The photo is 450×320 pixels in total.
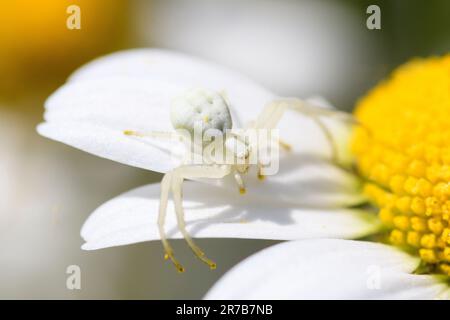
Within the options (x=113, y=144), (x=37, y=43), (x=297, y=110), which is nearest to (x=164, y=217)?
(x=113, y=144)

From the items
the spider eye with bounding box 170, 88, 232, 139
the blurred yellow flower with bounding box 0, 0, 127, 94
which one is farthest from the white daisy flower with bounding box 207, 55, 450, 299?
the blurred yellow flower with bounding box 0, 0, 127, 94

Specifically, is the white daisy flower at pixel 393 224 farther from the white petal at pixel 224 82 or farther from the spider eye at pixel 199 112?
the spider eye at pixel 199 112

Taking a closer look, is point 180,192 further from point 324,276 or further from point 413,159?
point 413,159

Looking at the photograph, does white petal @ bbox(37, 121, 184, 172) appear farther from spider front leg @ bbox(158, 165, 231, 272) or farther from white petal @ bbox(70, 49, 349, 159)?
white petal @ bbox(70, 49, 349, 159)

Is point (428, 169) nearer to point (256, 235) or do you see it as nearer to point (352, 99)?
point (256, 235)

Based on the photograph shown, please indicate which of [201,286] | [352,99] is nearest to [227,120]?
[201,286]
